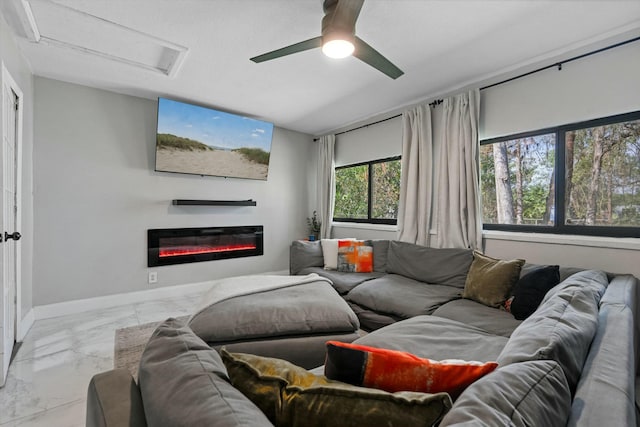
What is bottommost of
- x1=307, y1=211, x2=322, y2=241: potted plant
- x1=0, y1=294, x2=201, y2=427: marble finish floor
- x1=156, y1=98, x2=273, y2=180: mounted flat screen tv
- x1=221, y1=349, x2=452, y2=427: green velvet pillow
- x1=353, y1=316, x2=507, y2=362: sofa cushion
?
x1=0, y1=294, x2=201, y2=427: marble finish floor

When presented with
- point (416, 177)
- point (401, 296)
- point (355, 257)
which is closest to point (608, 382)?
point (401, 296)

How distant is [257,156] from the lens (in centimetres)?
435

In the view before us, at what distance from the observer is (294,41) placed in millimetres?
2338

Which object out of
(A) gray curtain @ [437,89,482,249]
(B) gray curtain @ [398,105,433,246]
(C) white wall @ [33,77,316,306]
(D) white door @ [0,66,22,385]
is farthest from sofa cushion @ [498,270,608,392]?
(C) white wall @ [33,77,316,306]

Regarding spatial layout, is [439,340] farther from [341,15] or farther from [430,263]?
[341,15]

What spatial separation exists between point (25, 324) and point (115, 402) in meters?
3.04

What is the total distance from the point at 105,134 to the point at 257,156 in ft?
6.09

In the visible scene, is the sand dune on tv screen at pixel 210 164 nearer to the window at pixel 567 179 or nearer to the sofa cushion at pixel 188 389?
the window at pixel 567 179

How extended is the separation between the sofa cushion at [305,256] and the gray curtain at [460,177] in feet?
4.70

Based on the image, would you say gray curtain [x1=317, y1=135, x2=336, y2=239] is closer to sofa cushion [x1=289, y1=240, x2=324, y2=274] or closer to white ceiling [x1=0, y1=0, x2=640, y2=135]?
sofa cushion [x1=289, y1=240, x2=324, y2=274]

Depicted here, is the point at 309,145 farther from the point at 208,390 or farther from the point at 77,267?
the point at 208,390

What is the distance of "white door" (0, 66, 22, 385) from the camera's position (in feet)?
6.40

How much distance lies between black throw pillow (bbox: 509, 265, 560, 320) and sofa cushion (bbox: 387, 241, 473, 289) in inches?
25.8

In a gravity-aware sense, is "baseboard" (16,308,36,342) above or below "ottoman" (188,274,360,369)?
below
